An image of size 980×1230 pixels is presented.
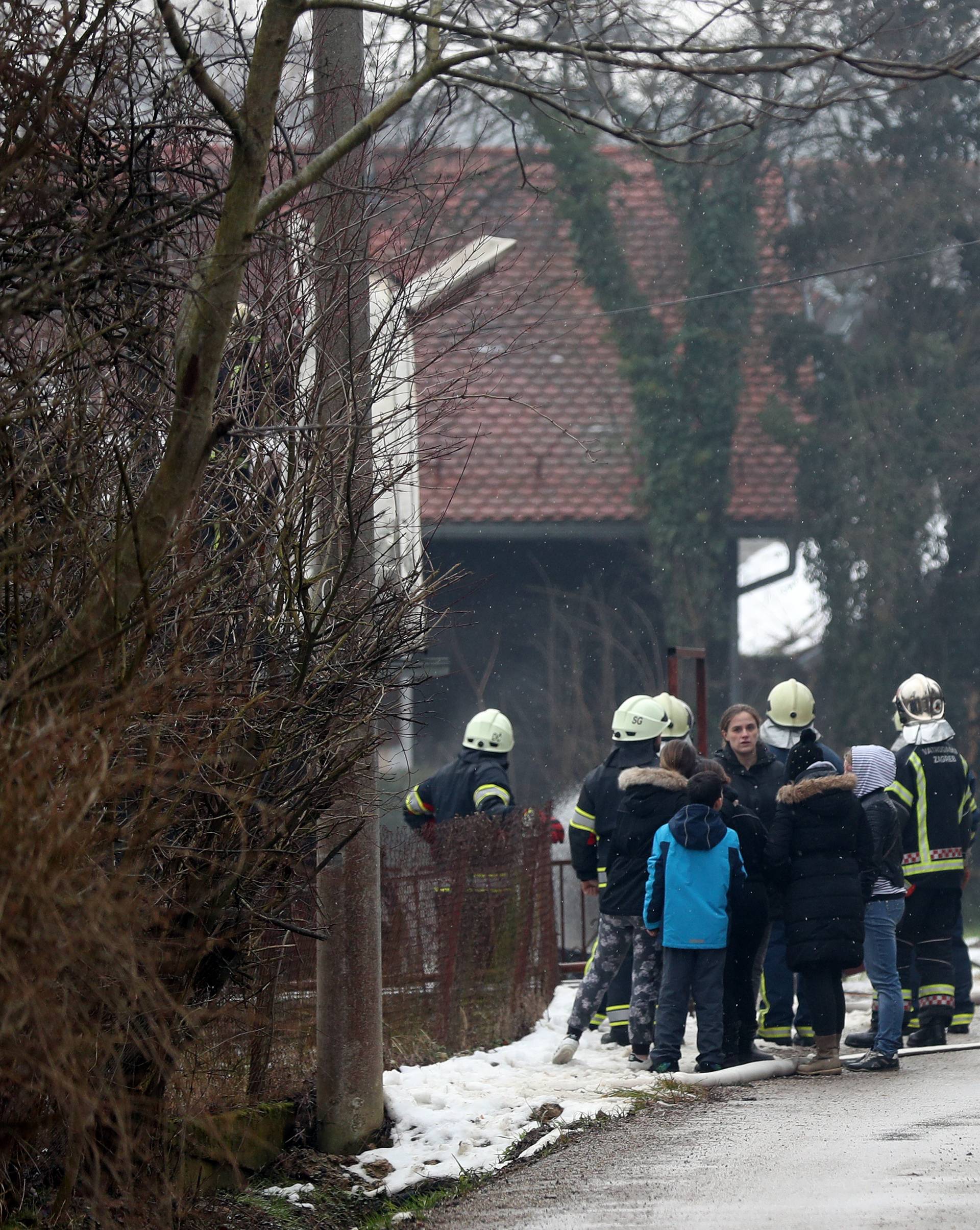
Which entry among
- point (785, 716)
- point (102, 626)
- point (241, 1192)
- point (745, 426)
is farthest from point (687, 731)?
point (745, 426)

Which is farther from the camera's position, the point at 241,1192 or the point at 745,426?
the point at 745,426

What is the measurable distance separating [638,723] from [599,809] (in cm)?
55

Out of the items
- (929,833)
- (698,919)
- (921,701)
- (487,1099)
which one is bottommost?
(487,1099)

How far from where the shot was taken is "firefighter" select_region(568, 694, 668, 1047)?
30.5ft

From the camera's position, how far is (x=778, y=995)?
895 centimetres

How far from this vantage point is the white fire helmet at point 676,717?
9.91 metres

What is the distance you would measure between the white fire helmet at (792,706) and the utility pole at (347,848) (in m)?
3.64

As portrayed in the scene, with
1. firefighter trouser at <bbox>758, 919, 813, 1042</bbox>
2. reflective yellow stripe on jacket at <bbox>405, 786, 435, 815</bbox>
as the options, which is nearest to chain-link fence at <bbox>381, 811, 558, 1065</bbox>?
reflective yellow stripe on jacket at <bbox>405, 786, 435, 815</bbox>

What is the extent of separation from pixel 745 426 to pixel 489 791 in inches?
475

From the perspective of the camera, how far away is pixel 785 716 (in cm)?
945

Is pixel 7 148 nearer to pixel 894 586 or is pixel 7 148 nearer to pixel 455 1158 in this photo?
pixel 455 1158

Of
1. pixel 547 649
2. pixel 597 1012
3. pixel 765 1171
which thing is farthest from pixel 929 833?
pixel 547 649

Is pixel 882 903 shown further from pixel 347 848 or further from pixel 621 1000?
pixel 347 848

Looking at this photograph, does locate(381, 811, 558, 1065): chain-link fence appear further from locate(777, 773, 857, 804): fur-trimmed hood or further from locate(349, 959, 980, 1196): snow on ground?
locate(777, 773, 857, 804): fur-trimmed hood
